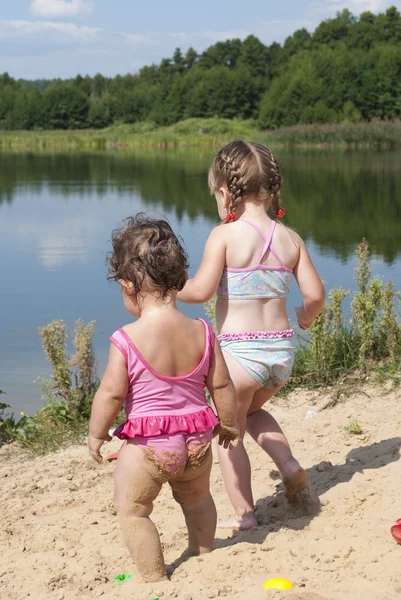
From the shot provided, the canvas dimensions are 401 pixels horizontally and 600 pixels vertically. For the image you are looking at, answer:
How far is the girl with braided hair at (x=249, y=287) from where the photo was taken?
3.35m

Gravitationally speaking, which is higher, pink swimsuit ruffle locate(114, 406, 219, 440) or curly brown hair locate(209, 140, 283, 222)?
curly brown hair locate(209, 140, 283, 222)

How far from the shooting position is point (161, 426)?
278 centimetres

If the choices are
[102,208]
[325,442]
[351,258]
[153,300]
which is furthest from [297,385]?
[102,208]

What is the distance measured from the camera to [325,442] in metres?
4.46

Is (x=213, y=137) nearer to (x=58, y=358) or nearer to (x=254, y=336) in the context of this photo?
(x=58, y=358)

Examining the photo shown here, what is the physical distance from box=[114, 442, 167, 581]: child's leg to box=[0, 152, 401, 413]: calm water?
3227 millimetres

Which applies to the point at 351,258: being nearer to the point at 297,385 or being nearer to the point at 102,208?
the point at 297,385

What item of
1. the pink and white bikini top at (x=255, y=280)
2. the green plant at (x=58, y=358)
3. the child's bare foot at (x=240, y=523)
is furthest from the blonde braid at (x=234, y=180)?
the green plant at (x=58, y=358)

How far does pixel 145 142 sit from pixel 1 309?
1761 inches

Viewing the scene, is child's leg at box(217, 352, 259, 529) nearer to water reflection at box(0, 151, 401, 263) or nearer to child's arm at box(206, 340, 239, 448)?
child's arm at box(206, 340, 239, 448)

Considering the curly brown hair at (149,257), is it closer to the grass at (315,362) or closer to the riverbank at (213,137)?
the grass at (315,362)

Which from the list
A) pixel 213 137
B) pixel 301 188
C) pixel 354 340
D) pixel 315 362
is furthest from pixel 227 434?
pixel 213 137

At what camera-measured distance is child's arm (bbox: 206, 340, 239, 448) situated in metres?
2.92

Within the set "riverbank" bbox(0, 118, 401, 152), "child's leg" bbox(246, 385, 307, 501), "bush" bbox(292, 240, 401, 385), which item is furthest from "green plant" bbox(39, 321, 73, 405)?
"riverbank" bbox(0, 118, 401, 152)
